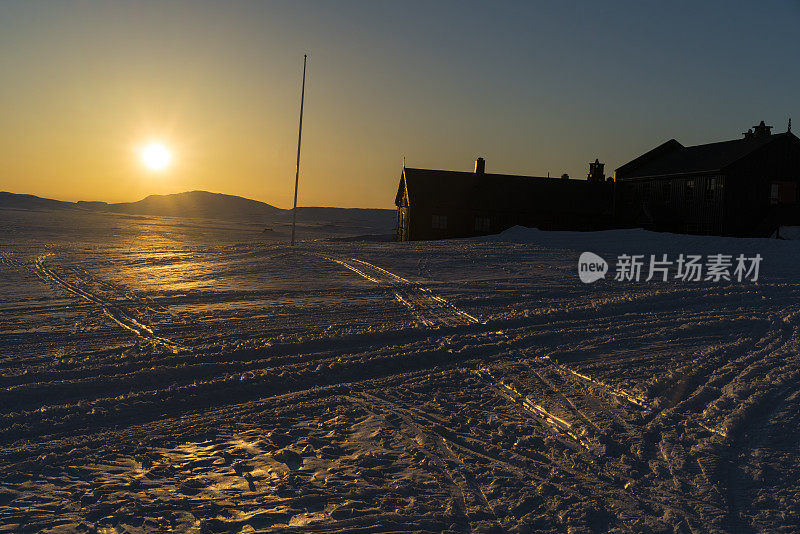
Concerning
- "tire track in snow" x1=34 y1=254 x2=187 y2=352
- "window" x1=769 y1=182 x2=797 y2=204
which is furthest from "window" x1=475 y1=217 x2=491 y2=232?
"tire track in snow" x1=34 y1=254 x2=187 y2=352

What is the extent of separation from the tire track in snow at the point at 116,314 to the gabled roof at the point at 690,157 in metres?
32.2

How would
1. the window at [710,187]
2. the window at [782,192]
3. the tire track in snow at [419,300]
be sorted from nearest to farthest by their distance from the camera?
1. the tire track in snow at [419,300]
2. the window at [782,192]
3. the window at [710,187]

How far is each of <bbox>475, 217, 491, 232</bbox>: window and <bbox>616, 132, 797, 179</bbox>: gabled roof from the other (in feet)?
31.9

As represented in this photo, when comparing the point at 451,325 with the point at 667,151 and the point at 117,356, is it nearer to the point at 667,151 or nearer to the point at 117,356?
the point at 117,356

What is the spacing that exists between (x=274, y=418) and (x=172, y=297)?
30.0 ft

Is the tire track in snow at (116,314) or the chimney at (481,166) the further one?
the chimney at (481,166)

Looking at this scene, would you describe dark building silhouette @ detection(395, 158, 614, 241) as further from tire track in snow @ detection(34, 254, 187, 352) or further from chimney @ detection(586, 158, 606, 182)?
tire track in snow @ detection(34, 254, 187, 352)

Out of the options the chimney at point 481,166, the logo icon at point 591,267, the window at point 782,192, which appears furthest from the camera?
the chimney at point 481,166

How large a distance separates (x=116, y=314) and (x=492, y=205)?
105ft

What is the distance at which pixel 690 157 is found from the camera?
39.0m

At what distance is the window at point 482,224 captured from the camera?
41594mm

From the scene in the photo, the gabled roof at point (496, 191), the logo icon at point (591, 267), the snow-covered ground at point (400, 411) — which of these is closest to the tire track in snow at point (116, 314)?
the snow-covered ground at point (400, 411)

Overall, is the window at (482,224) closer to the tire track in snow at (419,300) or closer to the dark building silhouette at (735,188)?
the dark building silhouette at (735,188)

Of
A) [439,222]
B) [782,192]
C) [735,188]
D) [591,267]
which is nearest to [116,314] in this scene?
[591,267]
